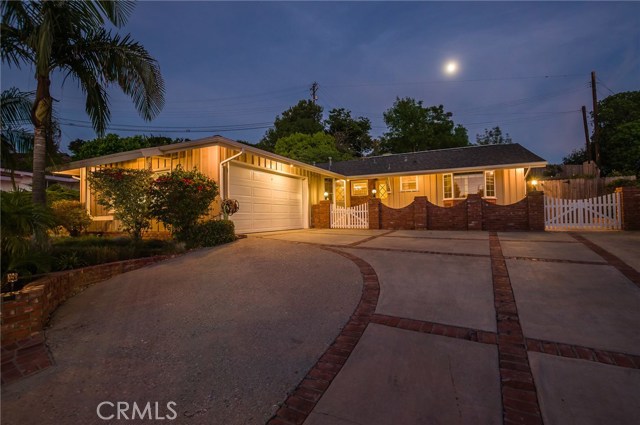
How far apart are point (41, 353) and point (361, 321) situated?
303cm

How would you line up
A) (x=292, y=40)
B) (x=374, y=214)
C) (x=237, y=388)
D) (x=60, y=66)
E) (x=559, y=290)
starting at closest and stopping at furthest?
(x=237, y=388) → (x=559, y=290) → (x=60, y=66) → (x=374, y=214) → (x=292, y=40)

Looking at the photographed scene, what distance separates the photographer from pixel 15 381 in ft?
7.41

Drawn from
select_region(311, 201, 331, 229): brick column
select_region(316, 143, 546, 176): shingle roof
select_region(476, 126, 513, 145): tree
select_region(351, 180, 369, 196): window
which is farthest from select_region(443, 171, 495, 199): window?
select_region(476, 126, 513, 145): tree

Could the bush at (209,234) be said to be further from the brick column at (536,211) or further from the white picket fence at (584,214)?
the white picket fence at (584,214)

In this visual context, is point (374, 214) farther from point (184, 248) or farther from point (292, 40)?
point (292, 40)

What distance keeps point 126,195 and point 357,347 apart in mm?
6931

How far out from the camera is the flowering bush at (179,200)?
23.2 ft

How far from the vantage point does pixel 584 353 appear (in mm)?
2398

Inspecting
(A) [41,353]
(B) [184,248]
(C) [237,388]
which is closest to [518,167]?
(B) [184,248]

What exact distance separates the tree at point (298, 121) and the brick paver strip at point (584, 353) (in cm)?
3295

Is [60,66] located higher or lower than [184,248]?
higher

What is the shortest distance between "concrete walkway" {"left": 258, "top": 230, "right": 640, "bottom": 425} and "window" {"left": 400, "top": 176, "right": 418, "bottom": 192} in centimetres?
1180

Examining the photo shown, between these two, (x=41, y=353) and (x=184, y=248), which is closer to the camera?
(x=41, y=353)

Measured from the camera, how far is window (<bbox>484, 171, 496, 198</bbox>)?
14336 mm
